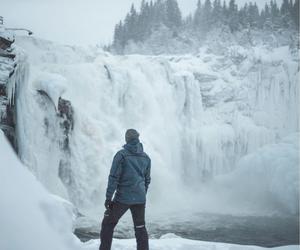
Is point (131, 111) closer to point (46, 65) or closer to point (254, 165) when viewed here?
point (46, 65)

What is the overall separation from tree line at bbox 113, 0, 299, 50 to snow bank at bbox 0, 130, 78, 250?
177ft

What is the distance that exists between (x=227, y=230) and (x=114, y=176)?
9277mm

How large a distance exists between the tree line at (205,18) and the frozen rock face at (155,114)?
99.6 ft

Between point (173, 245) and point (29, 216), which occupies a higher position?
point (29, 216)

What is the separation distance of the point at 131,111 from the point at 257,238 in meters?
8.70

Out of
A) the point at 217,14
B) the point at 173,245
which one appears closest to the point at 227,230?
the point at 173,245

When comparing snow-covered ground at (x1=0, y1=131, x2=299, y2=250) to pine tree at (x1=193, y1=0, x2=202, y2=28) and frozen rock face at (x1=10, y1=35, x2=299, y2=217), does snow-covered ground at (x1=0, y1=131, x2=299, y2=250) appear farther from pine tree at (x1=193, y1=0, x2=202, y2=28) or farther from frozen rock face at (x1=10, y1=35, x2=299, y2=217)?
pine tree at (x1=193, y1=0, x2=202, y2=28)

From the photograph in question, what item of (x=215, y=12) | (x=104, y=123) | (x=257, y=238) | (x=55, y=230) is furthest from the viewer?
(x=215, y=12)

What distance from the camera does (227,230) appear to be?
1229cm

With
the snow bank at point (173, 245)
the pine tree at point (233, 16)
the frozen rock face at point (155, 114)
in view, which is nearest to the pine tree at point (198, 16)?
the pine tree at point (233, 16)

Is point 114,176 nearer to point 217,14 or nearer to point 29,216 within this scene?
point 29,216

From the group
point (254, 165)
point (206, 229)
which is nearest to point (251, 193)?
point (254, 165)

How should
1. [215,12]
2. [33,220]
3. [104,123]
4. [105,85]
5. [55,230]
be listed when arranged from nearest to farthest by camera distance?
[33,220]
[55,230]
[104,123]
[105,85]
[215,12]

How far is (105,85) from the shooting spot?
56.3 ft
